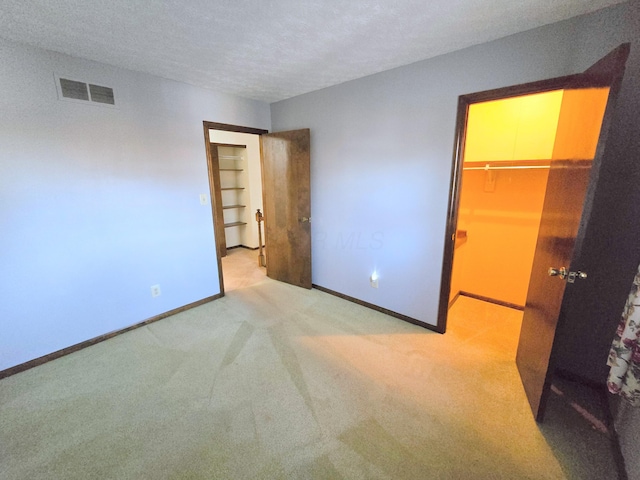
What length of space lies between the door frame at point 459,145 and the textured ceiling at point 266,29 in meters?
0.35

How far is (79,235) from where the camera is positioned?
2.16 meters

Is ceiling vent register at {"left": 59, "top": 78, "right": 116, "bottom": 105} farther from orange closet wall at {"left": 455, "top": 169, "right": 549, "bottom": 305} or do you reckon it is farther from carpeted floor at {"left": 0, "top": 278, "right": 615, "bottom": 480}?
orange closet wall at {"left": 455, "top": 169, "right": 549, "bottom": 305}

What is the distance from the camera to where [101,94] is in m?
2.14

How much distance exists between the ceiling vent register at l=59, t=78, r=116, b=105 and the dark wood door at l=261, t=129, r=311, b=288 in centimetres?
162

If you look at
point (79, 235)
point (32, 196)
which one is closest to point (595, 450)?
point (79, 235)

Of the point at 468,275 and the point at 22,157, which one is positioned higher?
the point at 22,157

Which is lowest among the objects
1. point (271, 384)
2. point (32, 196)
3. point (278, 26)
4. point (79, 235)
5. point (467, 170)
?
point (271, 384)

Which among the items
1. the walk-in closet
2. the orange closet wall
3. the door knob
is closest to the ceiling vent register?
the walk-in closet

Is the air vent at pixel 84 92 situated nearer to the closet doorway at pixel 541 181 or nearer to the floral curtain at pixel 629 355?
the closet doorway at pixel 541 181

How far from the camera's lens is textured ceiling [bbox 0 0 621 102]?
144cm

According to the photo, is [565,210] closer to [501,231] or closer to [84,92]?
[501,231]

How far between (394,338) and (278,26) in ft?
8.41

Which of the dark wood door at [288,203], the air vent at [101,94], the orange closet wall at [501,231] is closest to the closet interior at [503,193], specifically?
the orange closet wall at [501,231]

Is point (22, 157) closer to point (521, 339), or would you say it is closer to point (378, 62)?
point (378, 62)
